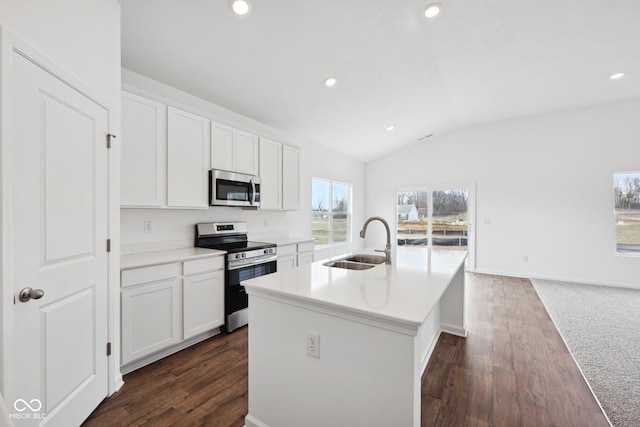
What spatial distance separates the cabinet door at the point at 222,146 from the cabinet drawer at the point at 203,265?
3.33 feet

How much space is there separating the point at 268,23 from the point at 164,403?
2.97m

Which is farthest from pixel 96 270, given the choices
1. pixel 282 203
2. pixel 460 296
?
pixel 460 296

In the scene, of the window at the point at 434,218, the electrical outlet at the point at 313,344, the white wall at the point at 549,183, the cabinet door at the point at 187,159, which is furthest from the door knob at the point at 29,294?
the white wall at the point at 549,183

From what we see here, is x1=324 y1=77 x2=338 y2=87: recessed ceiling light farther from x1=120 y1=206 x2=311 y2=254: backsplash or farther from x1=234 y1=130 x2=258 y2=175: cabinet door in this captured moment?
x1=120 y1=206 x2=311 y2=254: backsplash

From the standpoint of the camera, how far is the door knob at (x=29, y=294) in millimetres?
1231

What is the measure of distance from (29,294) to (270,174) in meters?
2.75

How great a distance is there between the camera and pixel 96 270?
1762mm

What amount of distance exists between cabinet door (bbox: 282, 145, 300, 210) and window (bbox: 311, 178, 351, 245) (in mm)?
989

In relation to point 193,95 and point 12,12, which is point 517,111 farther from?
point 12,12

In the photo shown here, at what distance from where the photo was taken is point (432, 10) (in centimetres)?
246

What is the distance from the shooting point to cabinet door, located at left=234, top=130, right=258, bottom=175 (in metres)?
3.27

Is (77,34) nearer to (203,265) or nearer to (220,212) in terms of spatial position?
(203,265)

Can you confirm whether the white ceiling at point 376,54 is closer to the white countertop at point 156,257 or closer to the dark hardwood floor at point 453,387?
the white countertop at point 156,257

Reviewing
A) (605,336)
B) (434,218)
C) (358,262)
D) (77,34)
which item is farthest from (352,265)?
(434,218)
